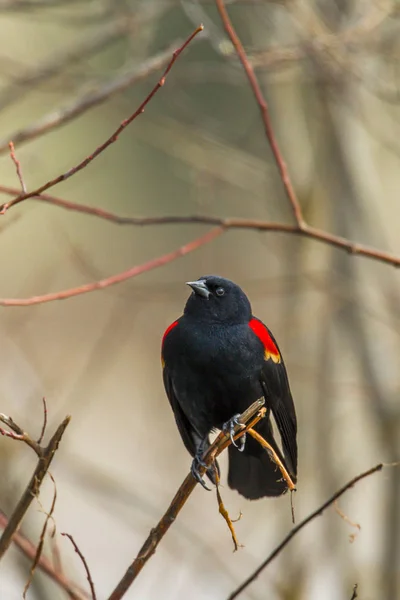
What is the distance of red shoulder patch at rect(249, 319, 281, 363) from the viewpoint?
3658 millimetres

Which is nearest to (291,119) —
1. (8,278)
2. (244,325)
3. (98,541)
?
(244,325)

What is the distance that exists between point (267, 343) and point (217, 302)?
0.30 m

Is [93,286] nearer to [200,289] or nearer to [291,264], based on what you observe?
[200,289]

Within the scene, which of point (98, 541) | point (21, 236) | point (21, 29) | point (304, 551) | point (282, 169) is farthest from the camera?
point (21, 236)

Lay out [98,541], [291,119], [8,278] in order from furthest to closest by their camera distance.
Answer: [8,278] < [98,541] < [291,119]

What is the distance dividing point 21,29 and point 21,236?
3.82 metres

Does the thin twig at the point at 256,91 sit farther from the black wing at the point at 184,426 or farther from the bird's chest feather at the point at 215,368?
the black wing at the point at 184,426

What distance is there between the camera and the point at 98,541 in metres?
8.73

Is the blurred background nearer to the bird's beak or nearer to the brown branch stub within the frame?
the bird's beak

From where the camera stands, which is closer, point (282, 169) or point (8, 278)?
point (282, 169)

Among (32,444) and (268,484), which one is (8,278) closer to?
(268,484)

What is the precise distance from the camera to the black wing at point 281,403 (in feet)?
11.9

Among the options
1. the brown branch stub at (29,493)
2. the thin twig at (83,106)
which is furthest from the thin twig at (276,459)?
the thin twig at (83,106)

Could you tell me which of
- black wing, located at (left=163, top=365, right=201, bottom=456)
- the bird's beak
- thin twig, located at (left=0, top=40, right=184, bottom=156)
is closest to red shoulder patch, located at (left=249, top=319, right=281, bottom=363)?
the bird's beak
